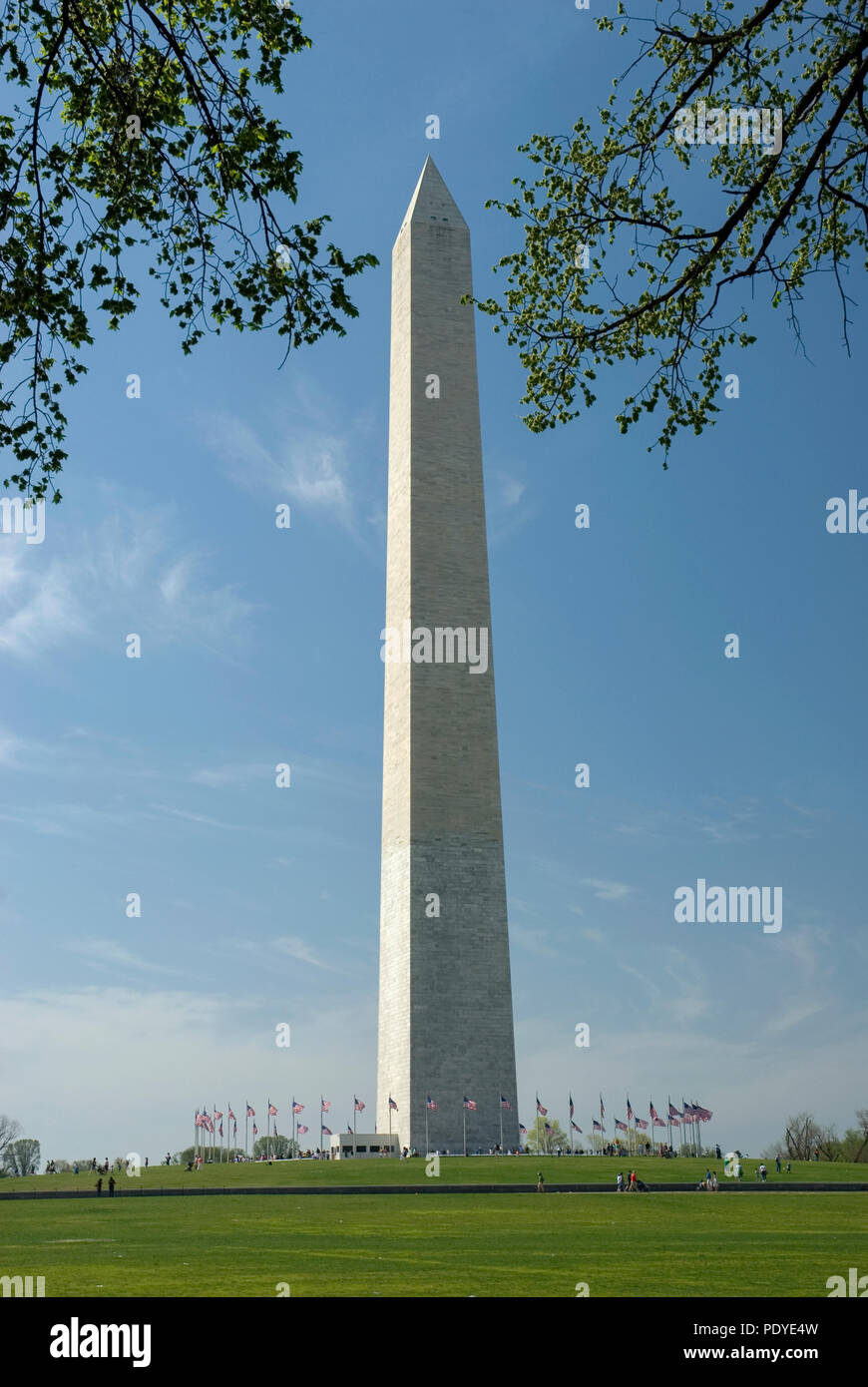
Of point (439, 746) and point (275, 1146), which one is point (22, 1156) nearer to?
point (275, 1146)

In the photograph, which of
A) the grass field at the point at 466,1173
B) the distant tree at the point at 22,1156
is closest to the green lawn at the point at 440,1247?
the grass field at the point at 466,1173

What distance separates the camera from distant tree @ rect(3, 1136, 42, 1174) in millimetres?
107188

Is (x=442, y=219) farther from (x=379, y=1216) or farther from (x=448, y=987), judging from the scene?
(x=379, y=1216)

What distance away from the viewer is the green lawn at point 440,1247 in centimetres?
1461

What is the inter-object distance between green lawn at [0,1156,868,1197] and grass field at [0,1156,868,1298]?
4.52m

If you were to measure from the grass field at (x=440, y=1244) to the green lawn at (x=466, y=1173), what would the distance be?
14.8ft

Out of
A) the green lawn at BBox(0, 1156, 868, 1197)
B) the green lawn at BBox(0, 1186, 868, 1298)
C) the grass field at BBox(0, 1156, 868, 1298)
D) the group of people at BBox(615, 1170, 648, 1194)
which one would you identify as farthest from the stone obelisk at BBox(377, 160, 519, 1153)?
the green lawn at BBox(0, 1186, 868, 1298)

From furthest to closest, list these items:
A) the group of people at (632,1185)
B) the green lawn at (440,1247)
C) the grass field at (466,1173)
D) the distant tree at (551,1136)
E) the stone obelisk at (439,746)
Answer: the distant tree at (551,1136), the stone obelisk at (439,746), the grass field at (466,1173), the group of people at (632,1185), the green lawn at (440,1247)

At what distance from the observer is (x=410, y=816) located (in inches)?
2320

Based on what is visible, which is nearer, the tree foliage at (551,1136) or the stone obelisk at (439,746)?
the stone obelisk at (439,746)

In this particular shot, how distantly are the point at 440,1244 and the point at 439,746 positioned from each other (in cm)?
4010

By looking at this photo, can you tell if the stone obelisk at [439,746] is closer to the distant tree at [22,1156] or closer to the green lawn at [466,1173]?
the green lawn at [466,1173]
